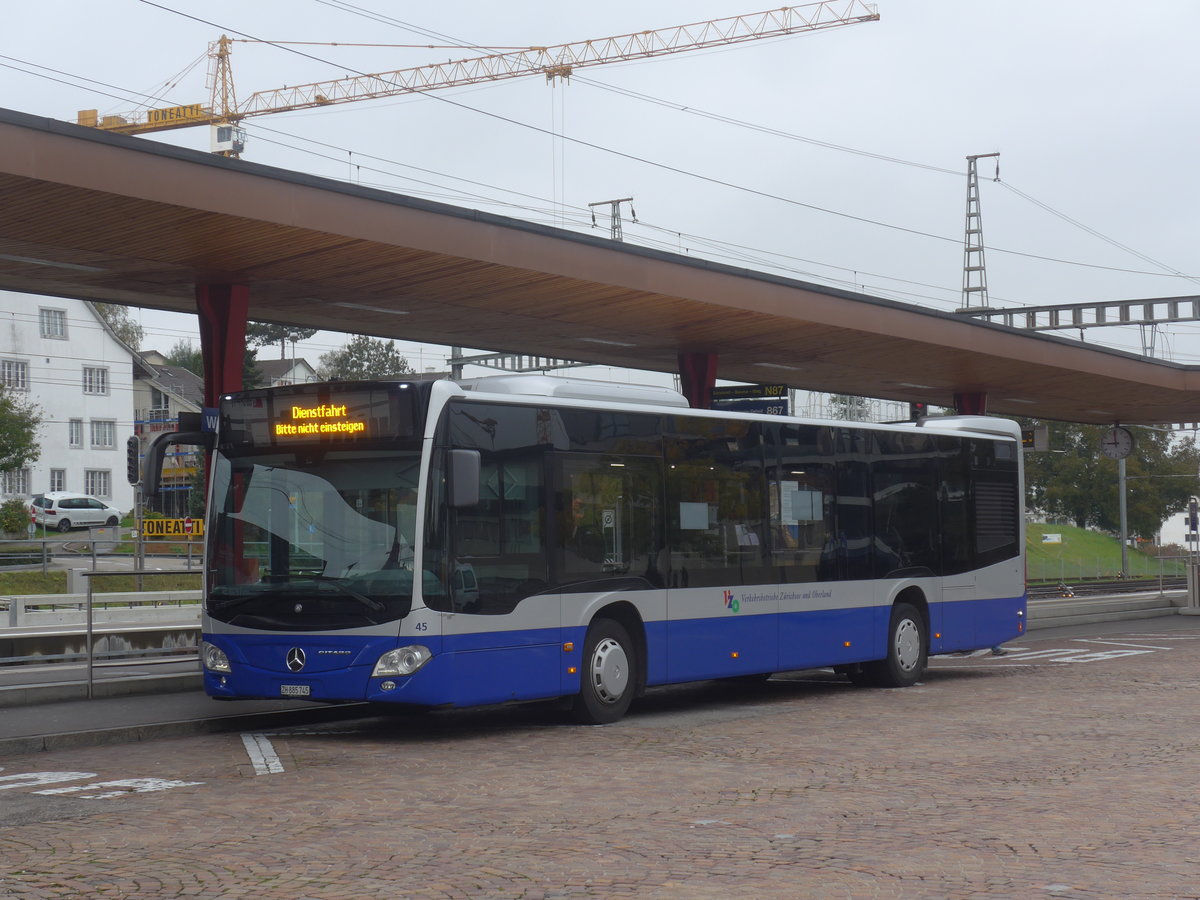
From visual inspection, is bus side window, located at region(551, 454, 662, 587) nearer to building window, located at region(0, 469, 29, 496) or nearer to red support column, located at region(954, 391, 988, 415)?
red support column, located at region(954, 391, 988, 415)

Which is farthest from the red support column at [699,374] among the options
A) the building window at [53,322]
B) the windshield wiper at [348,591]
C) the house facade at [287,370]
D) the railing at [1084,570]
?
the house facade at [287,370]

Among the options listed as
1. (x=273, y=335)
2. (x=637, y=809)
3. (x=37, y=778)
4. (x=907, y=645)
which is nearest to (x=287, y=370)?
(x=273, y=335)

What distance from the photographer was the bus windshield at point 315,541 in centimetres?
1220

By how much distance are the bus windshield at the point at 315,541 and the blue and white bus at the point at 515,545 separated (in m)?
0.02

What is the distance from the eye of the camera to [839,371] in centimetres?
3091

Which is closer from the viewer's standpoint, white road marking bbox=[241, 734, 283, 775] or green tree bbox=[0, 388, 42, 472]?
white road marking bbox=[241, 734, 283, 775]

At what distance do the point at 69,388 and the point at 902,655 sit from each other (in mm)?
65590

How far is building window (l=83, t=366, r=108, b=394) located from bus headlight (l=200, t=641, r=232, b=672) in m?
67.4

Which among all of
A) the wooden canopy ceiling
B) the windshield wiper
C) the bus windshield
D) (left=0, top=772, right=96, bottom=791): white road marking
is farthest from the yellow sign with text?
(left=0, top=772, right=96, bottom=791): white road marking

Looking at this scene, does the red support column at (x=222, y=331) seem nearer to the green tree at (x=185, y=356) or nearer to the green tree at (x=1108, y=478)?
the green tree at (x=1108, y=478)

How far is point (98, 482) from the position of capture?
7838 cm

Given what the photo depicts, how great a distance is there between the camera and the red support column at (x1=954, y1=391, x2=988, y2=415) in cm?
3475

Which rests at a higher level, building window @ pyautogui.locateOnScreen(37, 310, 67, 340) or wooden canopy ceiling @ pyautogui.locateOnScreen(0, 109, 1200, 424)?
building window @ pyautogui.locateOnScreen(37, 310, 67, 340)

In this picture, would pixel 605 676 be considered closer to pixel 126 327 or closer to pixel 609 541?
pixel 609 541
